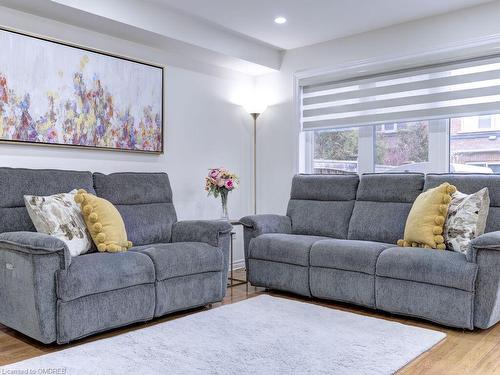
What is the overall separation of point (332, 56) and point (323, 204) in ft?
5.24

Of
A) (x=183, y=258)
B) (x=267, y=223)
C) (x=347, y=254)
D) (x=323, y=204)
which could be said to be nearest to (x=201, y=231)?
(x=183, y=258)

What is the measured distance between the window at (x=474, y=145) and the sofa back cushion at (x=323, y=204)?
917 millimetres

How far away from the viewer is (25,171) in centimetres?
320

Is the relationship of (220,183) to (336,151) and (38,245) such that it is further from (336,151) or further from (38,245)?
(38,245)

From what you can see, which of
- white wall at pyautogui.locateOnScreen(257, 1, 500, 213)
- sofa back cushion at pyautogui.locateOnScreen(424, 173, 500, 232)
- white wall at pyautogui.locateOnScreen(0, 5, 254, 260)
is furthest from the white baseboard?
sofa back cushion at pyautogui.locateOnScreen(424, 173, 500, 232)

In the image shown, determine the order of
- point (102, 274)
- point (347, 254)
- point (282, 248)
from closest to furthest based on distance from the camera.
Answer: point (102, 274)
point (347, 254)
point (282, 248)

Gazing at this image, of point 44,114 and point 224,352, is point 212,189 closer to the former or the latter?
point 44,114

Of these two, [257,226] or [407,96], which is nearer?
[257,226]

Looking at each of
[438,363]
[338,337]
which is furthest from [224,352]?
[438,363]

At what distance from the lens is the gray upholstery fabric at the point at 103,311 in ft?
8.64

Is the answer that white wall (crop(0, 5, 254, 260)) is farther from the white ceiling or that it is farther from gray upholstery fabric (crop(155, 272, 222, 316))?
gray upholstery fabric (crop(155, 272, 222, 316))

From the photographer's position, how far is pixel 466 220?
3.21m

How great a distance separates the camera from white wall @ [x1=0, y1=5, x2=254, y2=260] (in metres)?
3.61

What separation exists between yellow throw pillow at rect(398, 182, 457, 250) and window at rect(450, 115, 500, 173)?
824mm
